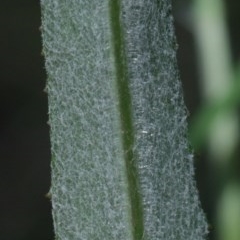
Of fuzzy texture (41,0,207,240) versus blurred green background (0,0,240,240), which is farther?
blurred green background (0,0,240,240)

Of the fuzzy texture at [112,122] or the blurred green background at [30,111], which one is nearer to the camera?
the fuzzy texture at [112,122]

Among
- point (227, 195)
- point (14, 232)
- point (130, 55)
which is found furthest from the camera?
point (14, 232)

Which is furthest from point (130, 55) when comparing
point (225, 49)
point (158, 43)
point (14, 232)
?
point (14, 232)

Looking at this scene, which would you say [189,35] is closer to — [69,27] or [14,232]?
[14,232]

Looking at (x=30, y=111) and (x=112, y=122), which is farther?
(x=30, y=111)

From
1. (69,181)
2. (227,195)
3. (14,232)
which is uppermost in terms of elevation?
(69,181)

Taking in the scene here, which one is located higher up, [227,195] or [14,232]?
[227,195]

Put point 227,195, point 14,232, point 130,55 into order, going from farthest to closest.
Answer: point 14,232
point 227,195
point 130,55

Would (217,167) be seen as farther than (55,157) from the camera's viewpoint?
Yes
